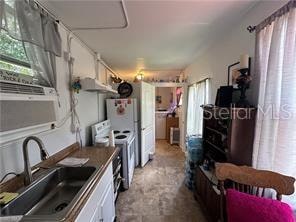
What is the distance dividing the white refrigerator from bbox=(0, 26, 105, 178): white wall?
20 centimetres

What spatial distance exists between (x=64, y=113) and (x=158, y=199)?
1835 mm

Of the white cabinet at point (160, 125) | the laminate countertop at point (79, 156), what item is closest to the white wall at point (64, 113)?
the laminate countertop at point (79, 156)

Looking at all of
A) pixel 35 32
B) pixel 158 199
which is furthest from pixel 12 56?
pixel 158 199

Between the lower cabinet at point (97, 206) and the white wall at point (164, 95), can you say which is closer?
the lower cabinet at point (97, 206)

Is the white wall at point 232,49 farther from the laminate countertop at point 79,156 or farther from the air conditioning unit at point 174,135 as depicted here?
the air conditioning unit at point 174,135

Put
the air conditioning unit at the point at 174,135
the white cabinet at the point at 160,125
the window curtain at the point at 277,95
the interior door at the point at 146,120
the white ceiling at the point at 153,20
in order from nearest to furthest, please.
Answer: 1. the window curtain at the point at 277,95
2. the white ceiling at the point at 153,20
3. the interior door at the point at 146,120
4. the air conditioning unit at the point at 174,135
5. the white cabinet at the point at 160,125

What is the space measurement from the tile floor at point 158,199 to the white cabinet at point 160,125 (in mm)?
2575

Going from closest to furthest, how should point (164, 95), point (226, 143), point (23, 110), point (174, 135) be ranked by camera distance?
point (23, 110), point (226, 143), point (174, 135), point (164, 95)

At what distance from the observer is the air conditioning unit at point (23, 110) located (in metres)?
1.08

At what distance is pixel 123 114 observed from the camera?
3789 millimetres

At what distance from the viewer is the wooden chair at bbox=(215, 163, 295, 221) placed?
125 cm

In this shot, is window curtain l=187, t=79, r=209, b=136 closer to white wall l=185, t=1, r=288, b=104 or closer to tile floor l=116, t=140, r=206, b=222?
white wall l=185, t=1, r=288, b=104

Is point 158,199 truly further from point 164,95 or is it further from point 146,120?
point 164,95

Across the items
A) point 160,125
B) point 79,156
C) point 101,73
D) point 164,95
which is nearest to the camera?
point 79,156
